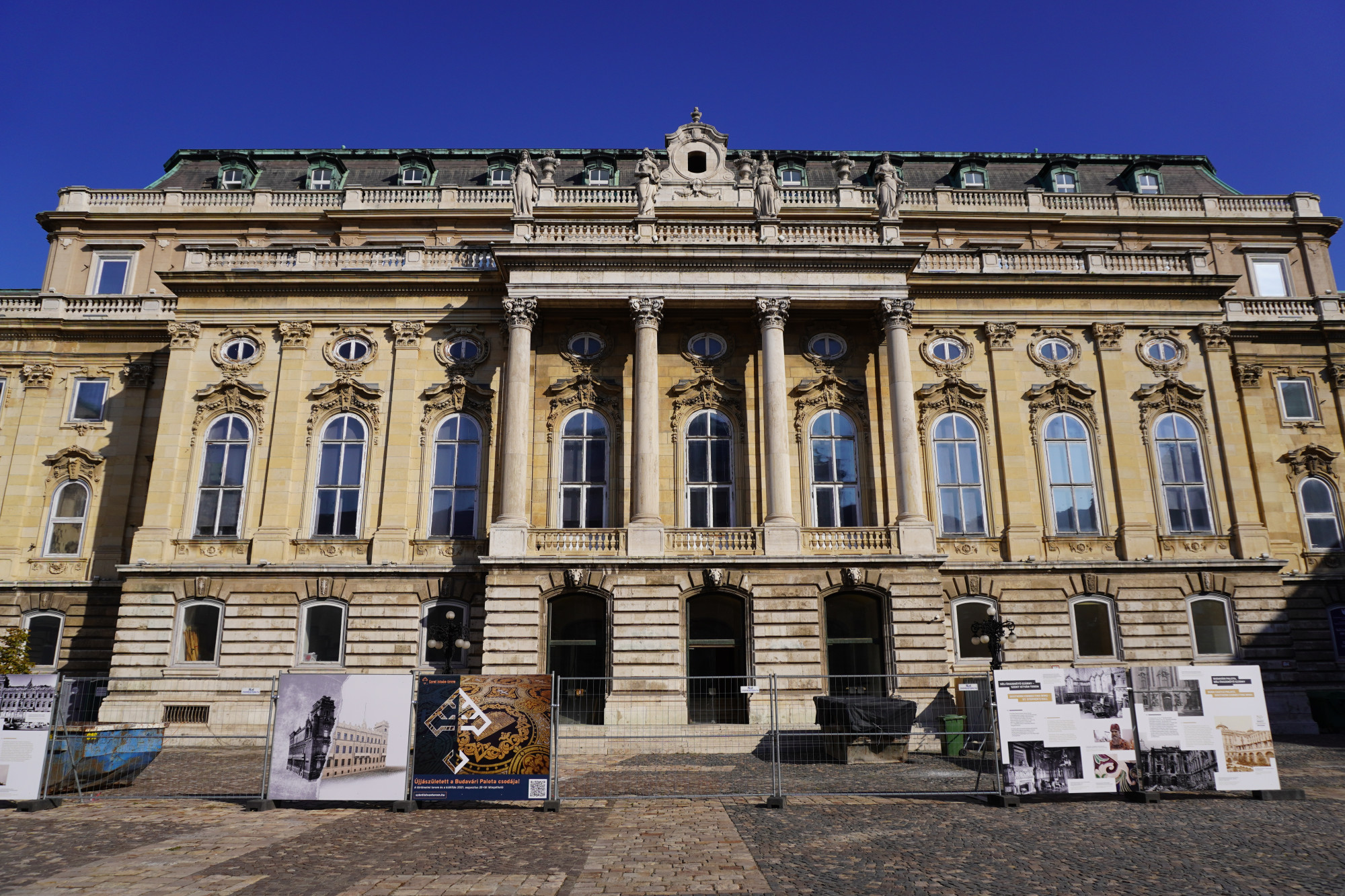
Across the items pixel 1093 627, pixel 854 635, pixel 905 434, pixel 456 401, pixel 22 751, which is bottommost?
pixel 22 751

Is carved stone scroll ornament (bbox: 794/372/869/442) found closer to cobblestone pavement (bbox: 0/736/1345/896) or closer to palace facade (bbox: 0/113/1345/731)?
palace facade (bbox: 0/113/1345/731)

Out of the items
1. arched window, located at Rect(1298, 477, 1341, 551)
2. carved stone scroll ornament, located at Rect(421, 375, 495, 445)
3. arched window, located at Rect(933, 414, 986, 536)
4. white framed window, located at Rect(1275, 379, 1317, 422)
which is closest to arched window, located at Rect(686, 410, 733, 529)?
carved stone scroll ornament, located at Rect(421, 375, 495, 445)

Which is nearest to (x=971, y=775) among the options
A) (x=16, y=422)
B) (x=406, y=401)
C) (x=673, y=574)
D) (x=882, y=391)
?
(x=673, y=574)

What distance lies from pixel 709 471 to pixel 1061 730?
1536cm

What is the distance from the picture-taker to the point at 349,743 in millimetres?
13461

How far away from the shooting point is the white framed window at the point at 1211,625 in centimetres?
2673

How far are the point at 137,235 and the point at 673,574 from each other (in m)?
26.3

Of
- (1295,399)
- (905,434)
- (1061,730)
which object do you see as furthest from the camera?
(1295,399)

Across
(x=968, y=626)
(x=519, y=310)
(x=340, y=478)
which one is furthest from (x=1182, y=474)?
(x=340, y=478)

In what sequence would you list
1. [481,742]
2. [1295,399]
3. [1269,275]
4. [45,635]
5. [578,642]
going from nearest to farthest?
1. [481,742]
2. [578,642]
3. [45,635]
4. [1295,399]
5. [1269,275]

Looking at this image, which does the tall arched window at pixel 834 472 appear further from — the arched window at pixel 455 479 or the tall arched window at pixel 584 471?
the arched window at pixel 455 479

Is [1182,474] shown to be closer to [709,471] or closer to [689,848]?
[709,471]

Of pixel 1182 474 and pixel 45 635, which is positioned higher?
pixel 1182 474

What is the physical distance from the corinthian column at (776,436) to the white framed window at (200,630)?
1649 centimetres
